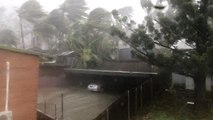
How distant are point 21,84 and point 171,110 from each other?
9876 millimetres

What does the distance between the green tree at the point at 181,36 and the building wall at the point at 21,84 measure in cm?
719

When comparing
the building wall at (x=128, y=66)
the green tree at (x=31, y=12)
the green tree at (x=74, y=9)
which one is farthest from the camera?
the green tree at (x=74, y=9)

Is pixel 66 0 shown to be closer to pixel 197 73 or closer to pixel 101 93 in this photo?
pixel 101 93

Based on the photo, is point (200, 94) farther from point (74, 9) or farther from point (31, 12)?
point (74, 9)

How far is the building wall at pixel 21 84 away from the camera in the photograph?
9953mm

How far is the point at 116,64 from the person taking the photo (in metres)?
25.6

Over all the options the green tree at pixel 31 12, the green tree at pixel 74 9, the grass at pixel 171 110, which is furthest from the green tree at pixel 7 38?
the grass at pixel 171 110

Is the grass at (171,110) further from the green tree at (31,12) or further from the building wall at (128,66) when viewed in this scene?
the green tree at (31,12)

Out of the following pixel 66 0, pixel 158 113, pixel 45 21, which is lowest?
pixel 158 113

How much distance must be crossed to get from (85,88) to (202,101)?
41.6 feet

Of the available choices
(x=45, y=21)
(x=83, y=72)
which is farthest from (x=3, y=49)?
(x=45, y=21)

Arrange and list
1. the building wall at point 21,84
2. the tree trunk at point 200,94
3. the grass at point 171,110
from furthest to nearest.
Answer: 1. the tree trunk at point 200,94
2. the grass at point 171,110
3. the building wall at point 21,84

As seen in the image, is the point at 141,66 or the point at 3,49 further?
the point at 141,66

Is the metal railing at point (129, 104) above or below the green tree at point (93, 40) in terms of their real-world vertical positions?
below
